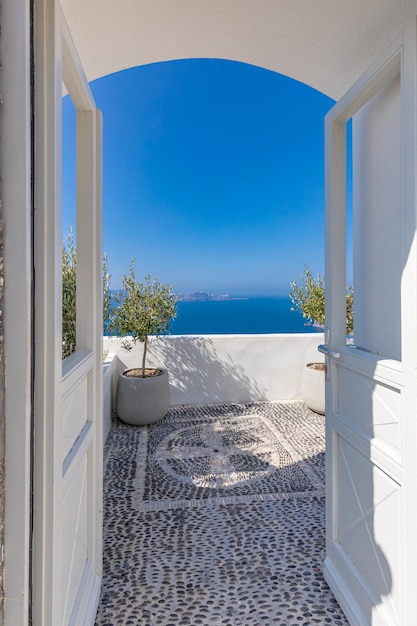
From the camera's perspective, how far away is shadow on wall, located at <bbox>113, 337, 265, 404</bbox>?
168 inches

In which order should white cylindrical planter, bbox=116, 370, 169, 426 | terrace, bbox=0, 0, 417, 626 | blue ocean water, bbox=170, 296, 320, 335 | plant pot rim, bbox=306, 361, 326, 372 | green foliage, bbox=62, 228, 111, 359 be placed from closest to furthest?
terrace, bbox=0, 0, 417, 626, green foliage, bbox=62, 228, 111, 359, white cylindrical planter, bbox=116, 370, 169, 426, plant pot rim, bbox=306, 361, 326, 372, blue ocean water, bbox=170, 296, 320, 335

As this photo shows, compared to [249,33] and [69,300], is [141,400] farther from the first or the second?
[249,33]

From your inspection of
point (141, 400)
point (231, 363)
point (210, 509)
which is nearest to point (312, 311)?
point (231, 363)

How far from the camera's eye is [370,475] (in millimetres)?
1306

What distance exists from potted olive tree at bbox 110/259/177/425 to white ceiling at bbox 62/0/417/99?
229 centimetres

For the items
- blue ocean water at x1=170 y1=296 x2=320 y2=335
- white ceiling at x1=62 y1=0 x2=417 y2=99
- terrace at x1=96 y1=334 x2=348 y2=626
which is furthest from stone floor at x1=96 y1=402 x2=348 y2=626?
white ceiling at x1=62 y1=0 x2=417 y2=99

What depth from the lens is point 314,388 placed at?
13.1 feet

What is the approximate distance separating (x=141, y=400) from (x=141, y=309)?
103cm

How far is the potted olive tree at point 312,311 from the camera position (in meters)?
3.98

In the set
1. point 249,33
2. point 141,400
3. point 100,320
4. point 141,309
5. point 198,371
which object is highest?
point 249,33

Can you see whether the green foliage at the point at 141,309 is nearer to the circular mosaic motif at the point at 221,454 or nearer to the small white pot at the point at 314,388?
the circular mosaic motif at the point at 221,454

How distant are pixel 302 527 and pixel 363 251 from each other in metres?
1.61

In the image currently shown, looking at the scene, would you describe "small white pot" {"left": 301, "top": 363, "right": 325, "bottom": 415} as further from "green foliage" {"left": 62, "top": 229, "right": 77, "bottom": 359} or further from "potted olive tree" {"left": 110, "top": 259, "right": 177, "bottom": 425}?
"green foliage" {"left": 62, "top": 229, "right": 77, "bottom": 359}

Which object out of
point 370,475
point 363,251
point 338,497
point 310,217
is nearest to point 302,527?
point 338,497
